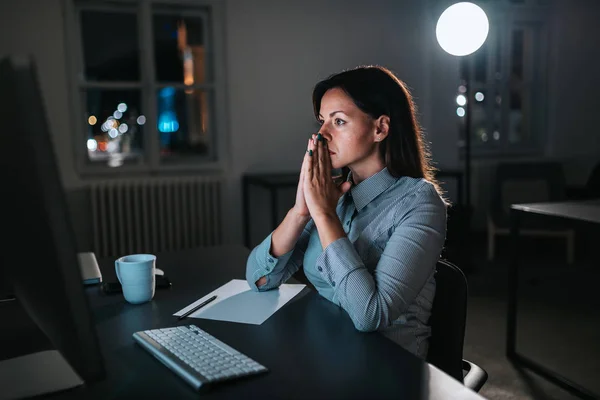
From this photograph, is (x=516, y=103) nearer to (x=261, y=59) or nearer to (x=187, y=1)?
(x=261, y=59)

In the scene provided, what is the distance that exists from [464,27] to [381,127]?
2.47 metres

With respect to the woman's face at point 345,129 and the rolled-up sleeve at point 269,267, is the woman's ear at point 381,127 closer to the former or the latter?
the woman's face at point 345,129

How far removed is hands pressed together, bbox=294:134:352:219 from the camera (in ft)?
4.06

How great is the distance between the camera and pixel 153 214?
4.19 meters

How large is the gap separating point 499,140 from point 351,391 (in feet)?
16.9

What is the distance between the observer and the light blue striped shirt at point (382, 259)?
3.59 feet

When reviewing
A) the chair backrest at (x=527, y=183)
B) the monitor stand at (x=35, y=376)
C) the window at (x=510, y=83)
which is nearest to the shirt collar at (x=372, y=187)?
the monitor stand at (x=35, y=376)

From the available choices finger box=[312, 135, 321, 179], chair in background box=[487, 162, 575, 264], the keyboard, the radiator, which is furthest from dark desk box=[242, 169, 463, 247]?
the keyboard

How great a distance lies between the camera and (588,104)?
547cm

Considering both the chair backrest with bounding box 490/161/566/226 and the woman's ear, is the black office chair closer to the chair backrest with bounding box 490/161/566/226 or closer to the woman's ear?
the woman's ear

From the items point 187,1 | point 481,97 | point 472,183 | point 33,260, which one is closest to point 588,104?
point 481,97

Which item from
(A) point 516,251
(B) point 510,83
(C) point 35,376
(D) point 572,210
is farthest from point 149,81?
(C) point 35,376

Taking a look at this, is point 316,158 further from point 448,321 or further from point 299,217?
point 448,321

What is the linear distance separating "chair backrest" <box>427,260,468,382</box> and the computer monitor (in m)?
0.82
